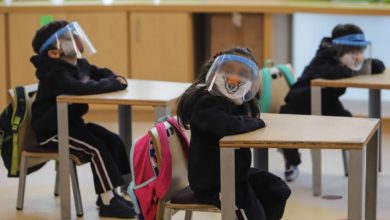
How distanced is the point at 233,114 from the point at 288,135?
0.88ft

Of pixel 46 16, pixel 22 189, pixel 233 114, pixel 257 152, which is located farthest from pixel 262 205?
pixel 46 16

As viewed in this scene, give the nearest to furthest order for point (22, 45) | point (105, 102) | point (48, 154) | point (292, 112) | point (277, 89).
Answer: point (105, 102)
point (48, 154)
point (292, 112)
point (277, 89)
point (22, 45)

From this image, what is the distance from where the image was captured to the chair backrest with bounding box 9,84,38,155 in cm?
449

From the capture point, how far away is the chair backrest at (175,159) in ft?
11.2

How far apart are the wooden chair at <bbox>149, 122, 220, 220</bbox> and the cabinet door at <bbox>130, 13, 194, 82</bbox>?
11.6 ft

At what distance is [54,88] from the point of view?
14.3 feet

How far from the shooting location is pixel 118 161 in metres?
4.51

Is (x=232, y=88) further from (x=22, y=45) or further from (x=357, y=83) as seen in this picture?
(x=22, y=45)

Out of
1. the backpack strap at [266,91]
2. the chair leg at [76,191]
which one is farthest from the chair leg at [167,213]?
the backpack strap at [266,91]

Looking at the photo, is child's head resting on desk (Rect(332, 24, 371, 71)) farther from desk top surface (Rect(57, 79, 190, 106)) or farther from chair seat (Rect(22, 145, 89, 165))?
chair seat (Rect(22, 145, 89, 165))

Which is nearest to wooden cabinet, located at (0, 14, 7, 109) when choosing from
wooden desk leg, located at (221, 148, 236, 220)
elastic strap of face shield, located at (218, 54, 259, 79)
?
elastic strap of face shield, located at (218, 54, 259, 79)

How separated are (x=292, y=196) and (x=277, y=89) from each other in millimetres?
673

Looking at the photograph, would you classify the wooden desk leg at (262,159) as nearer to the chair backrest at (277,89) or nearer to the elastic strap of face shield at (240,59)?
the elastic strap of face shield at (240,59)

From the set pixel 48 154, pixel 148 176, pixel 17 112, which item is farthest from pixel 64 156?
pixel 148 176
